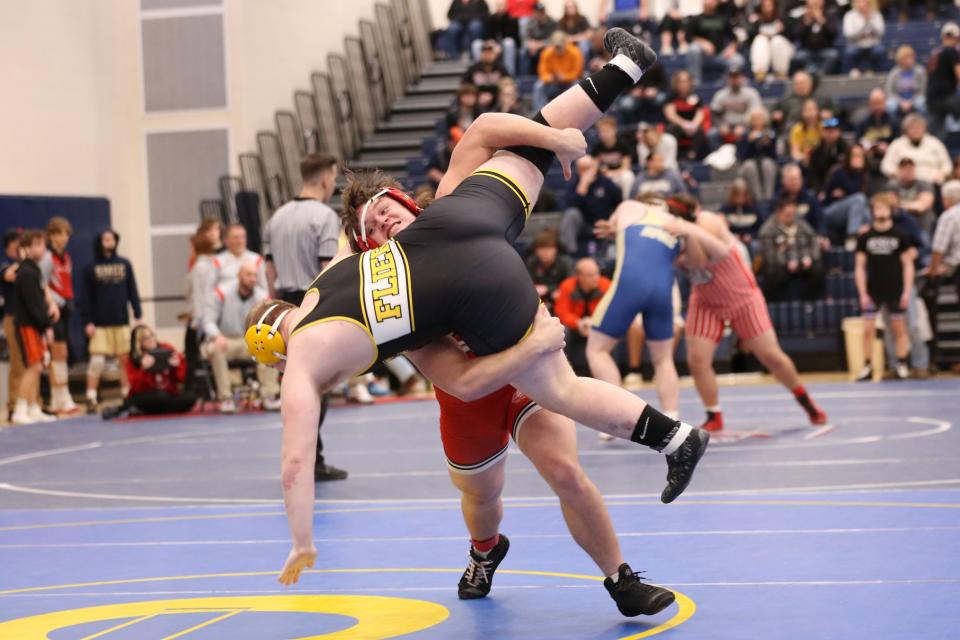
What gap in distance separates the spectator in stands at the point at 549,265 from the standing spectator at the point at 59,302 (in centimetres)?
468

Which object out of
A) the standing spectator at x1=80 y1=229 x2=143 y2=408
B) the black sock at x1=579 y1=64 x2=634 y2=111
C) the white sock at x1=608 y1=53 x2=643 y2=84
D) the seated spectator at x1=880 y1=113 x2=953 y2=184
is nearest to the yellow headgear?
the black sock at x1=579 y1=64 x2=634 y2=111

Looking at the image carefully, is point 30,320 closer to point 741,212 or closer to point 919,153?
point 741,212

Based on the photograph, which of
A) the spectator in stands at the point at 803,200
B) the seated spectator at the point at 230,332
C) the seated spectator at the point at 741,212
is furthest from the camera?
the seated spectator at the point at 741,212

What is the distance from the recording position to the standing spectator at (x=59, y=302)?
1435 centimetres

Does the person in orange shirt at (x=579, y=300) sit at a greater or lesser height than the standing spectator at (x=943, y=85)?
lesser

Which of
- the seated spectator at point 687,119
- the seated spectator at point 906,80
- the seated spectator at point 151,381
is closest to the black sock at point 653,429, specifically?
the seated spectator at point 151,381

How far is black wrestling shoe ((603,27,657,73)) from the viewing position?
4797 mm

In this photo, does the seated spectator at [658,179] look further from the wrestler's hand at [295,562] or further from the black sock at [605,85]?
the wrestler's hand at [295,562]

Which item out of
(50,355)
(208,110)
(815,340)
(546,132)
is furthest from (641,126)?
(546,132)

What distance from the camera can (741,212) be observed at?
15.6 m

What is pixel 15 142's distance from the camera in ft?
57.3

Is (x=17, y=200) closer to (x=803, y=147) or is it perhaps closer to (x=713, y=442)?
(x=803, y=147)

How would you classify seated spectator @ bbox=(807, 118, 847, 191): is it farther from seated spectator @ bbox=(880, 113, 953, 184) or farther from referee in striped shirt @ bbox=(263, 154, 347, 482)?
referee in striped shirt @ bbox=(263, 154, 347, 482)

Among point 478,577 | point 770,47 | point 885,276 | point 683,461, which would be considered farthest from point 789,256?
point 683,461
